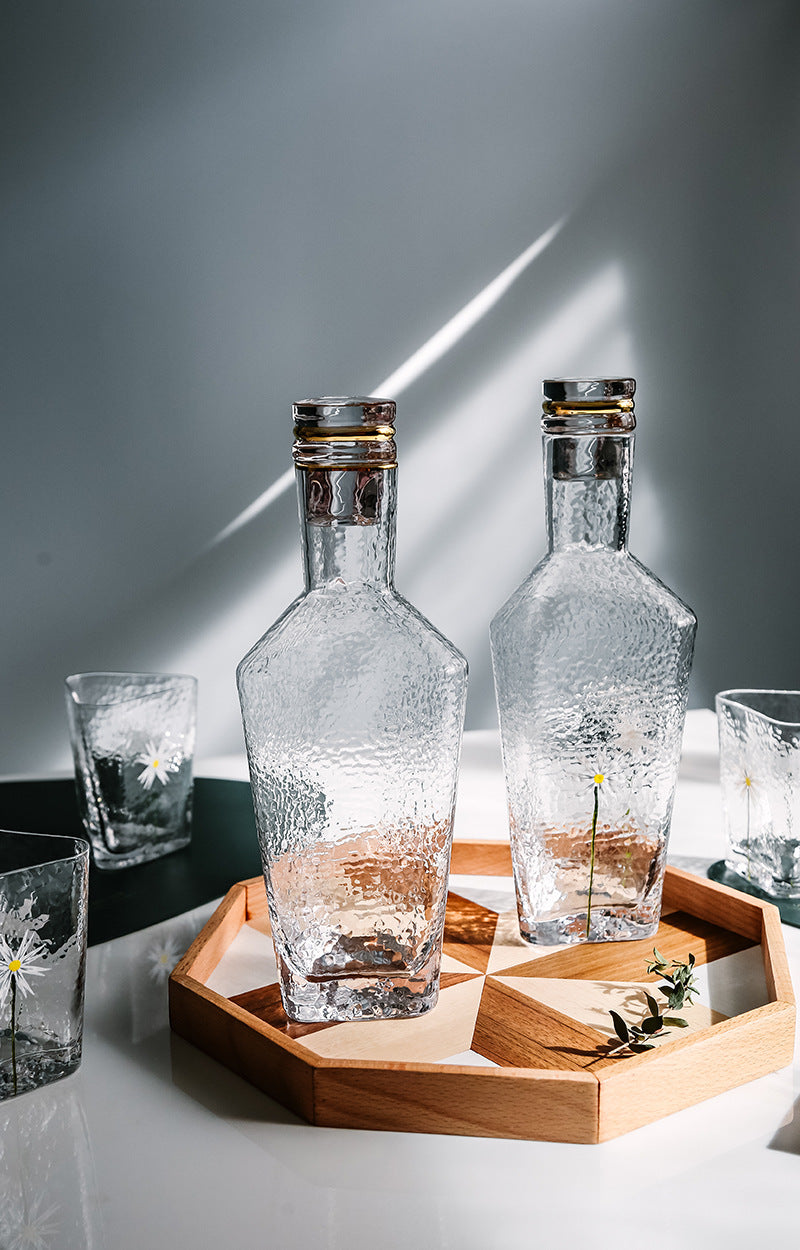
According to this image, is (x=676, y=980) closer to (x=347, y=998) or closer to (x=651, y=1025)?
(x=651, y=1025)

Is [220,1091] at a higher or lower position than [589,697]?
lower

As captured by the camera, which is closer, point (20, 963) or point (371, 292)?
point (20, 963)

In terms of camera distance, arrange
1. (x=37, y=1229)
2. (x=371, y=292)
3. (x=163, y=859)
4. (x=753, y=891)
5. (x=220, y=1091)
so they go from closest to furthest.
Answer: (x=37, y=1229)
(x=220, y=1091)
(x=753, y=891)
(x=163, y=859)
(x=371, y=292)

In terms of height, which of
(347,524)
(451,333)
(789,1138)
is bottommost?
(789,1138)

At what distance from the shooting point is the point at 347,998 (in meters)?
0.59

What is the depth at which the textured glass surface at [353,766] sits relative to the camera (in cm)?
57

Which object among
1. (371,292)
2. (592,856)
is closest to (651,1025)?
(592,856)

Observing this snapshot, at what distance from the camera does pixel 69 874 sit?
1.83ft

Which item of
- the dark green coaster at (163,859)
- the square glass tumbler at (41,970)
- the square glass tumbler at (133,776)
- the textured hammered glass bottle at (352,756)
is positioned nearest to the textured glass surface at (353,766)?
the textured hammered glass bottle at (352,756)

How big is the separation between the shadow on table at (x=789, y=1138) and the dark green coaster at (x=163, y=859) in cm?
43

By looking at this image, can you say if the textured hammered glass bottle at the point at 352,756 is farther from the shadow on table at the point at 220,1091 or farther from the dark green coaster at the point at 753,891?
the dark green coaster at the point at 753,891

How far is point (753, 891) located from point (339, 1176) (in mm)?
424

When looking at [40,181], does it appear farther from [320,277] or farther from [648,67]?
[648,67]

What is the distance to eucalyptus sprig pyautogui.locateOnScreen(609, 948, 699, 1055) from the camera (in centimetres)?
55
